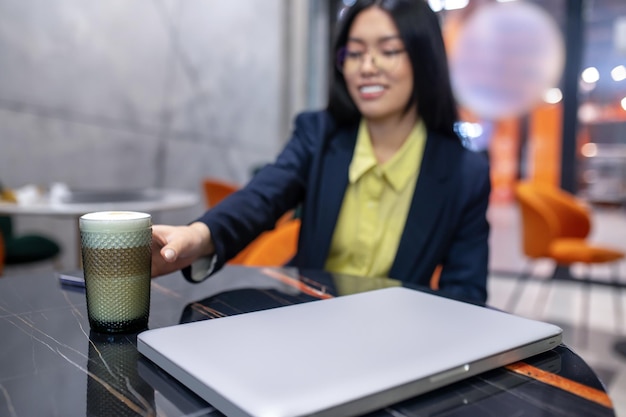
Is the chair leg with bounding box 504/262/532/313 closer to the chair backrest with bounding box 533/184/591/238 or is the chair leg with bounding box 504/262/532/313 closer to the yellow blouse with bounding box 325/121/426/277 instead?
the chair backrest with bounding box 533/184/591/238

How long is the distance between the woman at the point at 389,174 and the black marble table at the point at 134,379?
489 millimetres

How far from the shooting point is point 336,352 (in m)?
0.53

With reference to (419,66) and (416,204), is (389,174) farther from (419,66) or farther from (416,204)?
(419,66)

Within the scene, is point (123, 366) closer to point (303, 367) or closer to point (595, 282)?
point (303, 367)

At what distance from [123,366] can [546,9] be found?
5008 millimetres

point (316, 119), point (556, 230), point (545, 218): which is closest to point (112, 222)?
point (316, 119)

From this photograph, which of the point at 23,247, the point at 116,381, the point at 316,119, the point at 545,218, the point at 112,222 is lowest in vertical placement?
the point at 23,247

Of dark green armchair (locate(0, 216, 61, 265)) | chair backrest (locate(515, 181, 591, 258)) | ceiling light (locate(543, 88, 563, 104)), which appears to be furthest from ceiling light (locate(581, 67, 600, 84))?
dark green armchair (locate(0, 216, 61, 265))

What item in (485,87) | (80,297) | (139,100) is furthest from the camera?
(485,87)

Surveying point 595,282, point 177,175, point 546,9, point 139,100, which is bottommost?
point 595,282

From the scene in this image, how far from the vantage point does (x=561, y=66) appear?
4.67 meters

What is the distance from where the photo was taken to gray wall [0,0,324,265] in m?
3.47

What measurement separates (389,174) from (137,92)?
10.5 ft

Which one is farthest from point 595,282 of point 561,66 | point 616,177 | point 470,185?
point 470,185
